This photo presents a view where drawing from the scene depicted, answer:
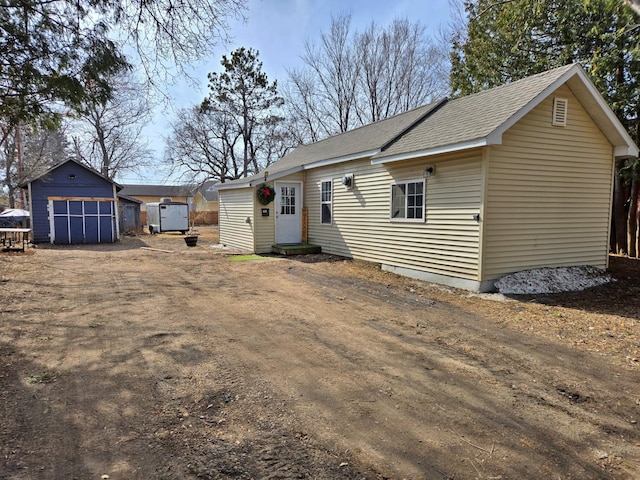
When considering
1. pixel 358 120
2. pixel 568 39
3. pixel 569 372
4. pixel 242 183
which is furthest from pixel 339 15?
pixel 569 372

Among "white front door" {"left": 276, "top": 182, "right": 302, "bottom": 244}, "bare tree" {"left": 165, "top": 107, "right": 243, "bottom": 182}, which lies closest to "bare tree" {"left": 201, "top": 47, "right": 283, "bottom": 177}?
"bare tree" {"left": 165, "top": 107, "right": 243, "bottom": 182}

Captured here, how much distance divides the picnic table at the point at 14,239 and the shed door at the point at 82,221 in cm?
114

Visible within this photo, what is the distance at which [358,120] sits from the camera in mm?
26844

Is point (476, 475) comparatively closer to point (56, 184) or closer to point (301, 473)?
point (301, 473)

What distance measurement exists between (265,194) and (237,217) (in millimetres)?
2230

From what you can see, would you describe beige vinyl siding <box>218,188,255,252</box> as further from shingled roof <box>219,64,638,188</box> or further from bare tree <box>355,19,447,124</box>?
bare tree <box>355,19,447,124</box>

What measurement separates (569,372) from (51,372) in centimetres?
492

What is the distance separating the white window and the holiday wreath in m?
4.33

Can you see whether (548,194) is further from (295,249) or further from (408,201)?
(295,249)

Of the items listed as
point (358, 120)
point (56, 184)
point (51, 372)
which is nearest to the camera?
point (51, 372)

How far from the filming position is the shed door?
16219mm

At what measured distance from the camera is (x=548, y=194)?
7.84m

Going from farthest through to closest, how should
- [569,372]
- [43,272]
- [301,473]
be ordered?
[43,272]
[569,372]
[301,473]

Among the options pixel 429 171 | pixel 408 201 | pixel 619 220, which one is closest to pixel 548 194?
pixel 429 171
